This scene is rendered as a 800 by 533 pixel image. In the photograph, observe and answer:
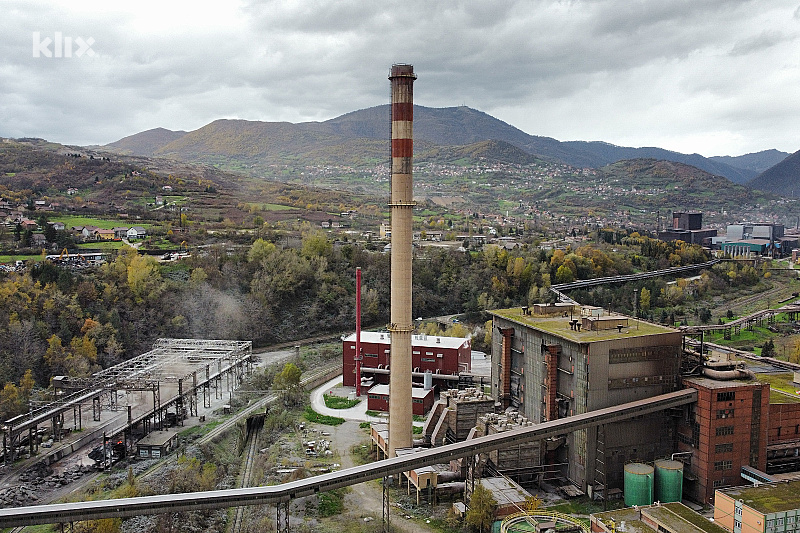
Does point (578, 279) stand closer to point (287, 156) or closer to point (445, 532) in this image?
point (445, 532)

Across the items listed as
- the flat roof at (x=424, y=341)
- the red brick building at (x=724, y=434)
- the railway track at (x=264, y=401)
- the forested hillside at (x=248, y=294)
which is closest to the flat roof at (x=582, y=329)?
the red brick building at (x=724, y=434)

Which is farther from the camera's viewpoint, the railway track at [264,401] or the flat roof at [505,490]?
the railway track at [264,401]

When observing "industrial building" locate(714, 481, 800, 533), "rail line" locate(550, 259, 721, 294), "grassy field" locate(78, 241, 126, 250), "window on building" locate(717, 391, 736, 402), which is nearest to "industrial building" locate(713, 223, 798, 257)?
"rail line" locate(550, 259, 721, 294)

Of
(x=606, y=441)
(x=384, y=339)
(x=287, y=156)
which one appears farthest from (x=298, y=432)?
(x=287, y=156)

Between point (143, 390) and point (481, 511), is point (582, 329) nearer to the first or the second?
point (481, 511)

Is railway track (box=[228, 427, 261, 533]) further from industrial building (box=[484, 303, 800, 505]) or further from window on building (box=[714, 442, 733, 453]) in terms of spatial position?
window on building (box=[714, 442, 733, 453])

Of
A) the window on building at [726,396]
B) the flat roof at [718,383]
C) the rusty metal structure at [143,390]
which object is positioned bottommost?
the rusty metal structure at [143,390]

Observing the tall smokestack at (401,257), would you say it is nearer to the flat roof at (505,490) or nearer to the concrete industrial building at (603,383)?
the flat roof at (505,490)
